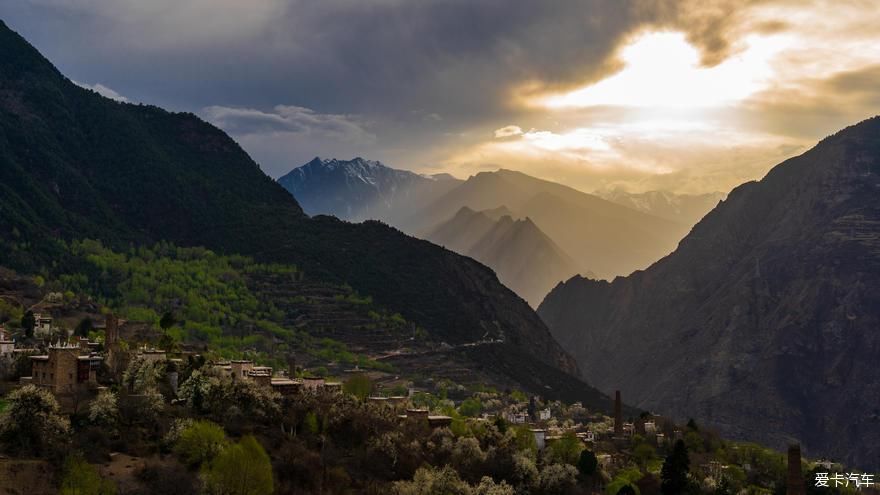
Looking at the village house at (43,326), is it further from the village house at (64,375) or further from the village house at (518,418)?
the village house at (518,418)

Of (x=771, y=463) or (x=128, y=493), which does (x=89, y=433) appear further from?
(x=771, y=463)

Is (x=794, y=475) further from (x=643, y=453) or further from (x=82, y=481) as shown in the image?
(x=82, y=481)

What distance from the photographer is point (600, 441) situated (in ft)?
412

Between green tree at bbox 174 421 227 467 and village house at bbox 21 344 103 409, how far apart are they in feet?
29.4

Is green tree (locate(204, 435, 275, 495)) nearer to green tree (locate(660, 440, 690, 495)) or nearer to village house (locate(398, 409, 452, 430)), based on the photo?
village house (locate(398, 409, 452, 430))

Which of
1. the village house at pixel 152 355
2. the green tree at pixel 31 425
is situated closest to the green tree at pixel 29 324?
the village house at pixel 152 355

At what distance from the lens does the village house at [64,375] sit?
7500 centimetres

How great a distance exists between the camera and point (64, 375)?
76.1 meters

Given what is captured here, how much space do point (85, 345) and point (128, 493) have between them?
2848 cm

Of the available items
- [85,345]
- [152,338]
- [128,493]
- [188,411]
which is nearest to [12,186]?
[152,338]

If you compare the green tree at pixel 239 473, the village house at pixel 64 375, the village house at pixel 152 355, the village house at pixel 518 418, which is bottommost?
the village house at pixel 518 418

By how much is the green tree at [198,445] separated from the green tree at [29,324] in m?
33.6

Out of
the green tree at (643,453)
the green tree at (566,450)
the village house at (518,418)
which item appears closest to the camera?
the green tree at (566,450)

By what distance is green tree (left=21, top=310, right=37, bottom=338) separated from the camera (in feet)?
324
